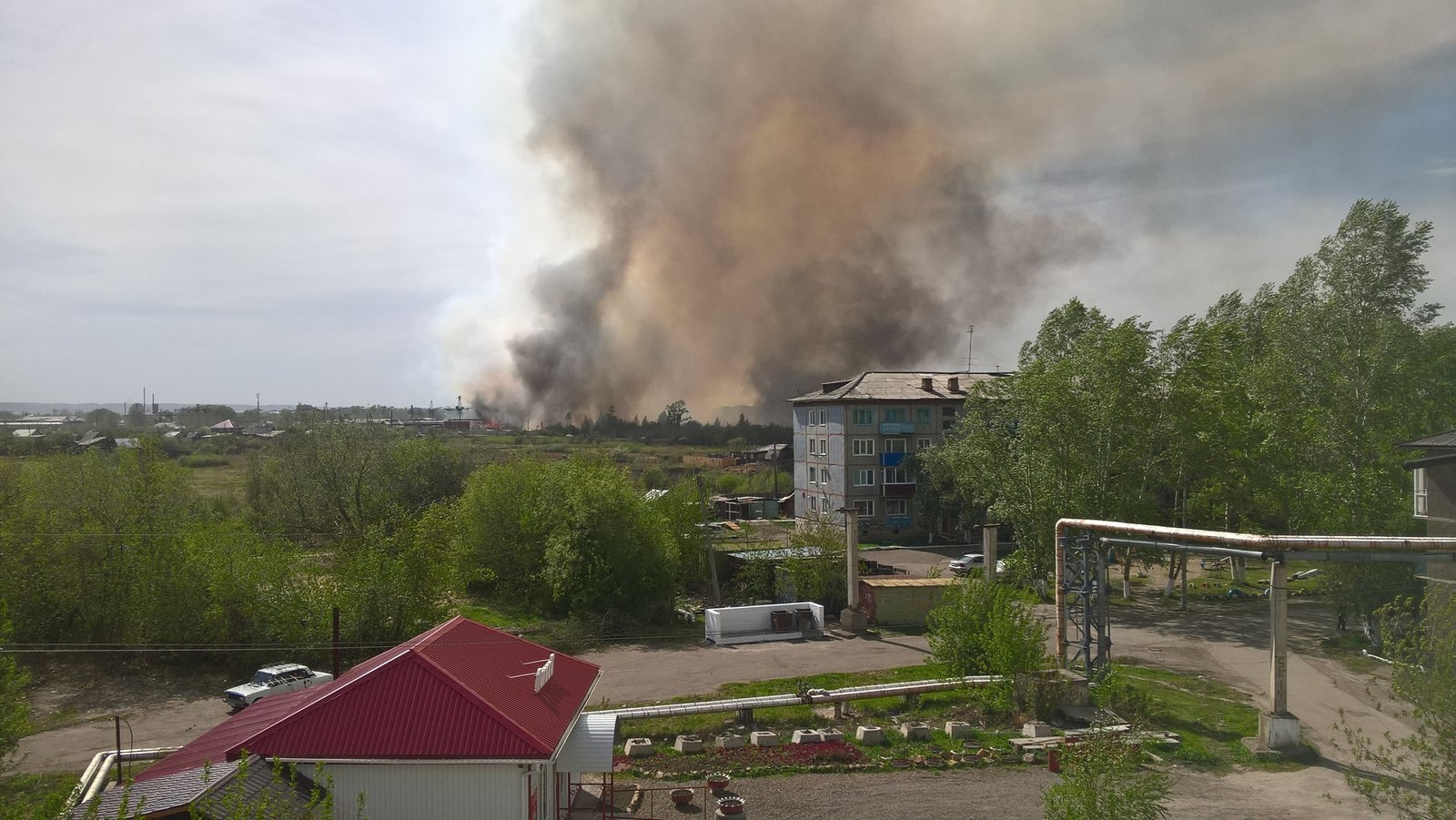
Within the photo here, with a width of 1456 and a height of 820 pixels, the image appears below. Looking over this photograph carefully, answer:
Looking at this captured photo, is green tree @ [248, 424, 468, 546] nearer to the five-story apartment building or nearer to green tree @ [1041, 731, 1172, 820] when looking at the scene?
the five-story apartment building

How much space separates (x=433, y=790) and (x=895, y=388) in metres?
41.0

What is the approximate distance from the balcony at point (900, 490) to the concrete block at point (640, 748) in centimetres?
3224

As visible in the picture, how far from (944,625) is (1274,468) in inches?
635

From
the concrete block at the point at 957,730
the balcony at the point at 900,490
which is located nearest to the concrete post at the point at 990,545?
the concrete block at the point at 957,730

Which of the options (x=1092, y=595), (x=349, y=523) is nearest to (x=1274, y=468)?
(x=1092, y=595)

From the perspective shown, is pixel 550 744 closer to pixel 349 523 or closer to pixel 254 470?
pixel 349 523

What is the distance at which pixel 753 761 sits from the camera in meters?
15.8

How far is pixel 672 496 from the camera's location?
3341cm

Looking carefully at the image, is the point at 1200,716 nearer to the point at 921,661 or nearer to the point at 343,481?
the point at 921,661

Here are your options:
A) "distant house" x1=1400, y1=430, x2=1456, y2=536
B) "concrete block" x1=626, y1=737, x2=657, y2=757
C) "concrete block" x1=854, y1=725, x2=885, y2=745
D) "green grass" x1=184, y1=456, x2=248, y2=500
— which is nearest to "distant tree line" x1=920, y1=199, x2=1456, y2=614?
"distant house" x1=1400, y1=430, x2=1456, y2=536

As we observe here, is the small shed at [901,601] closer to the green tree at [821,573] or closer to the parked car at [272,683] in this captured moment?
the green tree at [821,573]

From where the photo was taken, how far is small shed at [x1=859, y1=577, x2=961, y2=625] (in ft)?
92.0

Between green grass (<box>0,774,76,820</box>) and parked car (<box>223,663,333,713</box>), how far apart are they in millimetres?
3758

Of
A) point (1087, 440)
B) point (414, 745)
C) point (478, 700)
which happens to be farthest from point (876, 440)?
point (414, 745)
